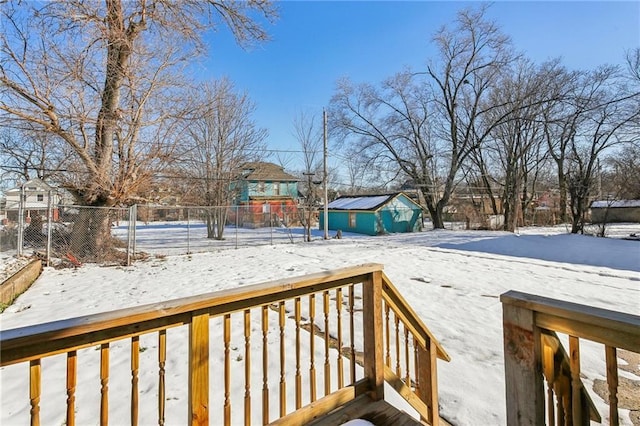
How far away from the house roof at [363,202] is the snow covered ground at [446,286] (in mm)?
7568

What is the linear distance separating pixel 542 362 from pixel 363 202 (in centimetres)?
1952

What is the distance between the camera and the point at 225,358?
4.82 ft

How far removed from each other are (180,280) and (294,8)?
7288mm

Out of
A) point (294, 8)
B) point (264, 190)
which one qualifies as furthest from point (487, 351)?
point (264, 190)

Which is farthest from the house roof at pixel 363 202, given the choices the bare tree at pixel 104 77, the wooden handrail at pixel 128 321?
the wooden handrail at pixel 128 321

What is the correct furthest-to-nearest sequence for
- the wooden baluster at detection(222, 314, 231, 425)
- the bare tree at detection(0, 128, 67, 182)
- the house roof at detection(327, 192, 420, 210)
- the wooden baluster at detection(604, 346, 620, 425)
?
the house roof at detection(327, 192, 420, 210) → the bare tree at detection(0, 128, 67, 182) → the wooden baluster at detection(222, 314, 231, 425) → the wooden baluster at detection(604, 346, 620, 425)

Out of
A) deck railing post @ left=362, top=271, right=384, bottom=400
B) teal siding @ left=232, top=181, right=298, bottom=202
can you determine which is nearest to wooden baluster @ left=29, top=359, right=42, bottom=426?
deck railing post @ left=362, top=271, right=384, bottom=400

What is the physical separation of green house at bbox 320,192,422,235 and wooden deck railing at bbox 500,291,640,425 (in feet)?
57.2

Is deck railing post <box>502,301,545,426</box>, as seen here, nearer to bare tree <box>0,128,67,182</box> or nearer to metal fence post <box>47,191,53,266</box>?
metal fence post <box>47,191,53,266</box>

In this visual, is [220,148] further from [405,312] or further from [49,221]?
[405,312]

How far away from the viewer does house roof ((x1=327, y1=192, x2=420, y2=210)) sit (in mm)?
19070

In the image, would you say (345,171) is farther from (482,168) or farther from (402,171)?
(482,168)

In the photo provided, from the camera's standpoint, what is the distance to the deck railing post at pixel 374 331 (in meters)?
1.94

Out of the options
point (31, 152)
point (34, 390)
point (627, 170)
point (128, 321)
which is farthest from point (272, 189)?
point (34, 390)
